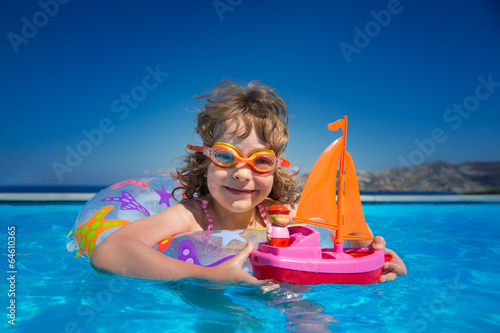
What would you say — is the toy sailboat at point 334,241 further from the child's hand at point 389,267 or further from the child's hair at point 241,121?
the child's hair at point 241,121

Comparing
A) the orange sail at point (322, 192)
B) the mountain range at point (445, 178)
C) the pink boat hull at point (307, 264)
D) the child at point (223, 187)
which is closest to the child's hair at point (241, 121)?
the child at point (223, 187)

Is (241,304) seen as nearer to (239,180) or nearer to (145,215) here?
(239,180)

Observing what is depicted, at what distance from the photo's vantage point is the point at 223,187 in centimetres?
256

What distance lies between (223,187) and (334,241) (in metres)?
0.81

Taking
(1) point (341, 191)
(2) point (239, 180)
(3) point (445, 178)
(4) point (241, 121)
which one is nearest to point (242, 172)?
(2) point (239, 180)

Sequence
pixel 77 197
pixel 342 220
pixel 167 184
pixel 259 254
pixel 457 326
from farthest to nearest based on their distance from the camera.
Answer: pixel 77 197 → pixel 167 184 → pixel 342 220 → pixel 259 254 → pixel 457 326

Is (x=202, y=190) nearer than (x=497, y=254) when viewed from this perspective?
Yes

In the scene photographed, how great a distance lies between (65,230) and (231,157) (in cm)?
389

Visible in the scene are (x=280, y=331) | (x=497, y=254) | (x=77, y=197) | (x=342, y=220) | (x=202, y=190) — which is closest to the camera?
(x=280, y=331)

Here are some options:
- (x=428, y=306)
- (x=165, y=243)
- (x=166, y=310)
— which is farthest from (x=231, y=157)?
(x=428, y=306)

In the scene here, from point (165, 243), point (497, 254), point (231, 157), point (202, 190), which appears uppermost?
point (231, 157)

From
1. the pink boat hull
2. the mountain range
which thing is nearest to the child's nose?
the pink boat hull

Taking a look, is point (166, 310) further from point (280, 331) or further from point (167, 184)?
point (167, 184)

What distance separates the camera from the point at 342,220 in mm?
2371
